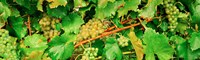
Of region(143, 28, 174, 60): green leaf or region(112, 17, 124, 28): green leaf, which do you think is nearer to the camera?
region(143, 28, 174, 60): green leaf

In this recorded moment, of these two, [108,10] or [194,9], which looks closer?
[108,10]

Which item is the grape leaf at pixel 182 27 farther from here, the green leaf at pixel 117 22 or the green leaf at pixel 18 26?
the green leaf at pixel 18 26

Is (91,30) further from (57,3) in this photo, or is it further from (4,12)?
(4,12)

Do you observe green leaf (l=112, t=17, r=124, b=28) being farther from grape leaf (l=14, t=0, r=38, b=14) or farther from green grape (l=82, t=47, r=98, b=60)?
grape leaf (l=14, t=0, r=38, b=14)

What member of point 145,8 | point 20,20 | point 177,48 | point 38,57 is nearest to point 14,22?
point 20,20

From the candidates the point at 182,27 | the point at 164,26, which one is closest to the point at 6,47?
the point at 164,26

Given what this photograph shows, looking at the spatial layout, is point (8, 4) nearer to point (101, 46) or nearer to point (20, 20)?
point (20, 20)

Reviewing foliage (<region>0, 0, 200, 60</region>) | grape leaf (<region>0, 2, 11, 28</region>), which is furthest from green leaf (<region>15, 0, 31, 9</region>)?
grape leaf (<region>0, 2, 11, 28</region>)
